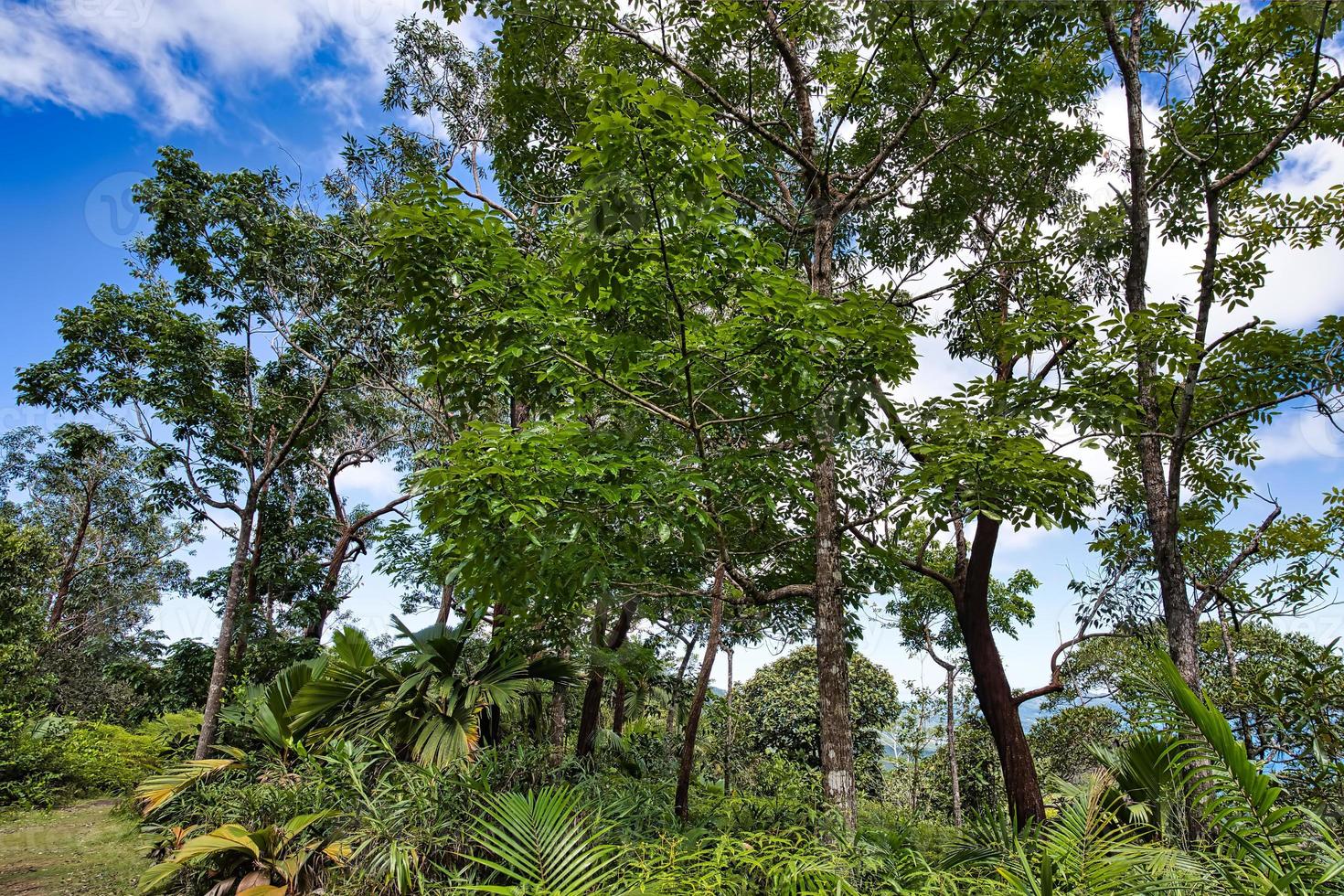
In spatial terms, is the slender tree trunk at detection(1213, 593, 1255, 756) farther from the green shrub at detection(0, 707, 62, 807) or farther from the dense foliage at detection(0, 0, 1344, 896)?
the green shrub at detection(0, 707, 62, 807)

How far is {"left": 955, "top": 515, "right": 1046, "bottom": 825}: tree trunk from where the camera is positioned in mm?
7828

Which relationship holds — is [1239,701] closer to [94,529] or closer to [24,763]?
[24,763]

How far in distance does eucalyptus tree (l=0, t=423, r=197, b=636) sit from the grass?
1215 cm

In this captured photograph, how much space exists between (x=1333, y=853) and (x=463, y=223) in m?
5.52

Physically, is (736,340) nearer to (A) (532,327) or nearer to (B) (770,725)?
(A) (532,327)

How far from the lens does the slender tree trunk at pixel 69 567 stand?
20.6 m

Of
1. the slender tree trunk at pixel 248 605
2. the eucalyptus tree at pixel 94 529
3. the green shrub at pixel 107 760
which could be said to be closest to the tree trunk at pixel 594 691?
the green shrub at pixel 107 760

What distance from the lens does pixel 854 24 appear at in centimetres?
740

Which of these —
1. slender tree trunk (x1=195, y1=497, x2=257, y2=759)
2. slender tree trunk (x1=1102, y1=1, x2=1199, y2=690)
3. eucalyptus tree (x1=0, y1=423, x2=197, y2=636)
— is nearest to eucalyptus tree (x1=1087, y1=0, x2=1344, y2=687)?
slender tree trunk (x1=1102, y1=1, x2=1199, y2=690)

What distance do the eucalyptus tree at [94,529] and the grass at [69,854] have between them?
1215cm

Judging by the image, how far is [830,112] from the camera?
27.8 feet

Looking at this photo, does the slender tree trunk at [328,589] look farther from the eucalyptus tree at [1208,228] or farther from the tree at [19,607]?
the eucalyptus tree at [1208,228]

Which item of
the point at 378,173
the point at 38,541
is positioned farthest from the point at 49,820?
the point at 378,173

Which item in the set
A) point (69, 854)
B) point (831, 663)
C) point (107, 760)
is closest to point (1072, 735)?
point (831, 663)
